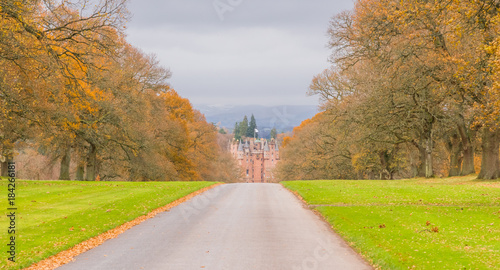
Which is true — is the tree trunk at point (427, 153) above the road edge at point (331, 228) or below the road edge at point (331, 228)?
above

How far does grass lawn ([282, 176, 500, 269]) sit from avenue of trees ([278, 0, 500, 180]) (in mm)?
3863

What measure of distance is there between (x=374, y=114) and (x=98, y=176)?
33.6 meters

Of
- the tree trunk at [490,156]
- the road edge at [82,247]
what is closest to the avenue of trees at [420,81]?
the tree trunk at [490,156]

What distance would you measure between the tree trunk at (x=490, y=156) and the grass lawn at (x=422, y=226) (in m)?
6.57

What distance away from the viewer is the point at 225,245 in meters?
12.1

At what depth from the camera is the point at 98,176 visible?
51.1m

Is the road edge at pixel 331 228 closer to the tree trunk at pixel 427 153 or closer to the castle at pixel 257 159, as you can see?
the tree trunk at pixel 427 153

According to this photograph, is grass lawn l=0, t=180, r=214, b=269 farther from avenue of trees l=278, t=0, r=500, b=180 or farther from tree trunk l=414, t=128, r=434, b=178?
tree trunk l=414, t=128, r=434, b=178

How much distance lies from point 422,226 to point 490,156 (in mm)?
19682

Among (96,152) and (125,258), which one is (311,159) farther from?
(125,258)

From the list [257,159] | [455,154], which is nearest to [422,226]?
[455,154]

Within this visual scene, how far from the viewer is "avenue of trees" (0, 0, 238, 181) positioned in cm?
1656

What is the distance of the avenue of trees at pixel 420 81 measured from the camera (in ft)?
55.5

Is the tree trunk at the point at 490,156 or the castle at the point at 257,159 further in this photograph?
the castle at the point at 257,159
